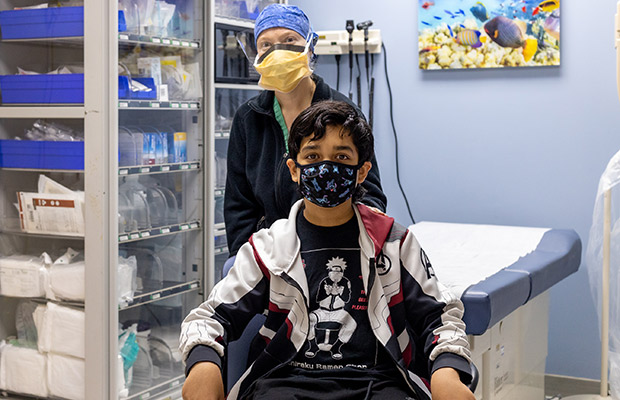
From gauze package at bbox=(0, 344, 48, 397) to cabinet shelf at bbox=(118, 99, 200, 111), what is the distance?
1344 millimetres

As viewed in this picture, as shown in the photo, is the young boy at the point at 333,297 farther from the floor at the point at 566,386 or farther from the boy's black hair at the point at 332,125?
the floor at the point at 566,386

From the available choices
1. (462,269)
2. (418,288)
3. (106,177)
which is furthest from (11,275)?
(418,288)

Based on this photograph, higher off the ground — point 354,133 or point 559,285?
point 354,133

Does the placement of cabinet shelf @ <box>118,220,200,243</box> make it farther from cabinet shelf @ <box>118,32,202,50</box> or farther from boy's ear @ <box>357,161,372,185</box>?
boy's ear @ <box>357,161,372,185</box>

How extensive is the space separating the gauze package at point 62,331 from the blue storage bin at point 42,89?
102cm

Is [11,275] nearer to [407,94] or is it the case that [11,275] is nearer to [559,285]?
[407,94]

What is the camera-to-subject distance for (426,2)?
14.8ft

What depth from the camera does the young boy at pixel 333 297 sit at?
199 cm

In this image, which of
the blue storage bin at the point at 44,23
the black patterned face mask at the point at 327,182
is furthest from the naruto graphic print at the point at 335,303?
the blue storage bin at the point at 44,23

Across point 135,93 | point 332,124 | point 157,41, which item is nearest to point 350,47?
point 157,41

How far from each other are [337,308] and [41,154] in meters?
2.29

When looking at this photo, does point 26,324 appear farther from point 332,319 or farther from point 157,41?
point 332,319

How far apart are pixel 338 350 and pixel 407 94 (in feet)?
9.41

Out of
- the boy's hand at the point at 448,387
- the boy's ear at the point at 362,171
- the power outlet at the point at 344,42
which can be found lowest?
the boy's hand at the point at 448,387
